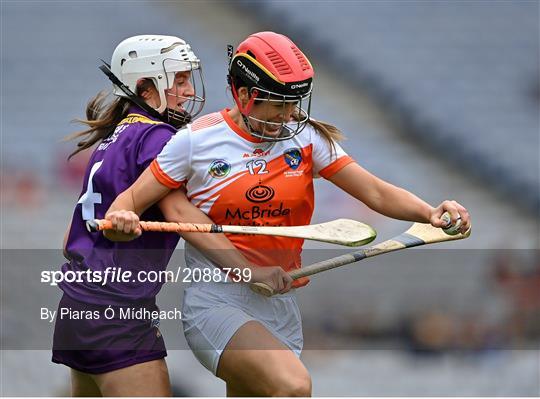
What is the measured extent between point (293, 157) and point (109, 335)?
31.9 inches

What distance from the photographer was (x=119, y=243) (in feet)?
11.4

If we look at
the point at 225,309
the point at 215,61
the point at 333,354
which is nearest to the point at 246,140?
the point at 225,309

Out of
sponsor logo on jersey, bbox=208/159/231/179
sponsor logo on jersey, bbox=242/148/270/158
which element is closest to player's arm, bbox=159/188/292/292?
sponsor logo on jersey, bbox=208/159/231/179

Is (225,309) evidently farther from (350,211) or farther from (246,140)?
(350,211)

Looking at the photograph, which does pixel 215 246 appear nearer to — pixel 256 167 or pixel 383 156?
pixel 256 167

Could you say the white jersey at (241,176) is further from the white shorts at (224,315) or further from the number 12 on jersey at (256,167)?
the white shorts at (224,315)

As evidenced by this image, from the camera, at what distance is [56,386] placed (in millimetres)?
5980

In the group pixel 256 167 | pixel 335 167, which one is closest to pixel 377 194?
pixel 335 167

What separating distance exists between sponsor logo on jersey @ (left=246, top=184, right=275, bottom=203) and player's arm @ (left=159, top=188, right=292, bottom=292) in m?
0.14

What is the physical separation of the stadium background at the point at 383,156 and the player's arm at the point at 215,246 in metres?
1.69

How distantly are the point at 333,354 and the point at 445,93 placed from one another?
269cm

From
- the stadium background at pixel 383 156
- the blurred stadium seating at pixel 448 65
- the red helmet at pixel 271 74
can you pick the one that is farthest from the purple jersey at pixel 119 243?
the blurred stadium seating at pixel 448 65

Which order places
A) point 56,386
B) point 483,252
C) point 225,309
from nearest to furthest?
1. point 225,309
2. point 56,386
3. point 483,252

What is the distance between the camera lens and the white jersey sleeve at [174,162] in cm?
333
